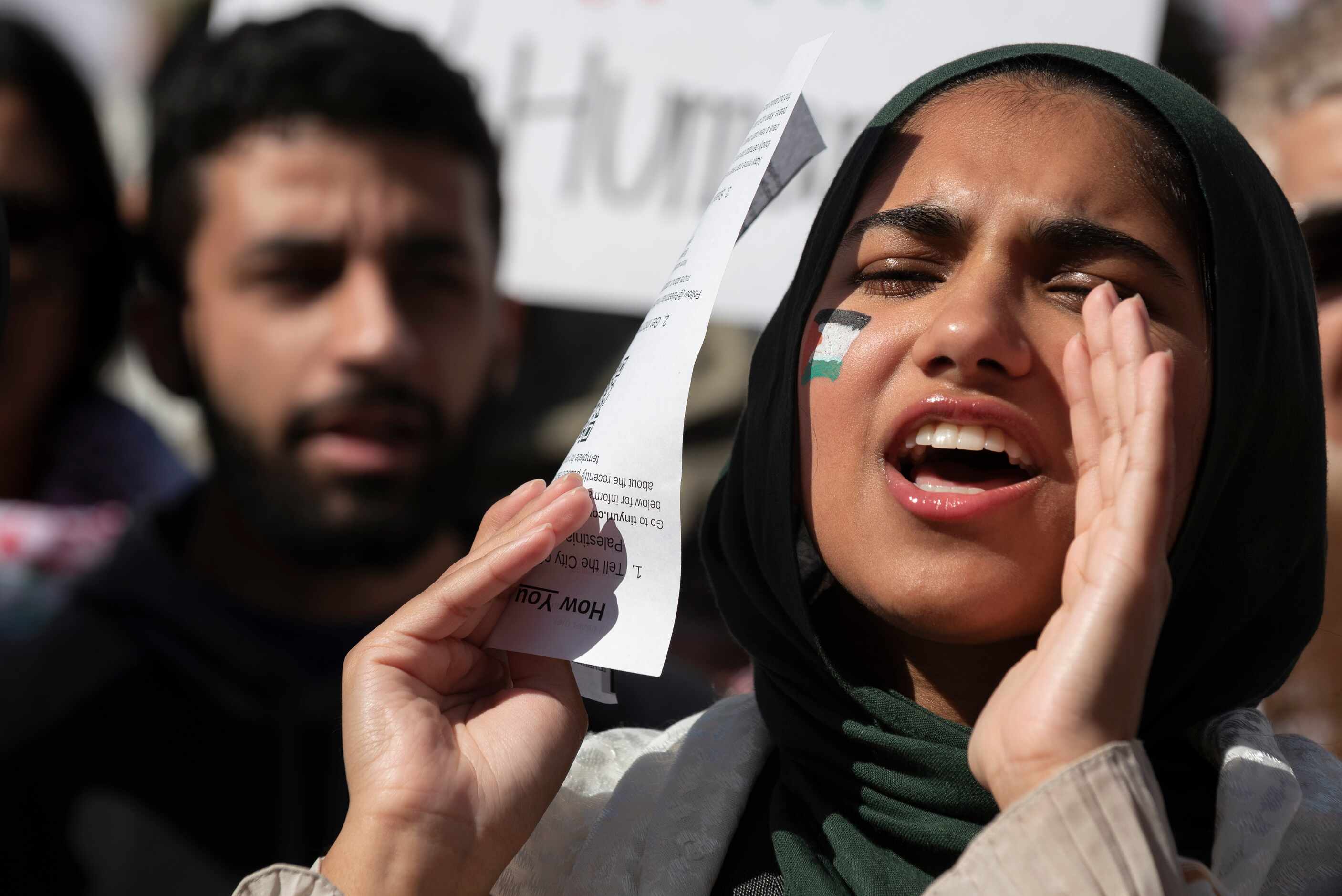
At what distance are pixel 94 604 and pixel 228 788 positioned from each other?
1.99 ft

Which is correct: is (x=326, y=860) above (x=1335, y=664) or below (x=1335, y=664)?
above

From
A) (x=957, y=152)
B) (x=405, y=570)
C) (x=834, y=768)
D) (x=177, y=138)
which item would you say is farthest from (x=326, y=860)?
(x=177, y=138)

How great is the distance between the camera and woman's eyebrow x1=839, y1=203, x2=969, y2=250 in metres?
1.76

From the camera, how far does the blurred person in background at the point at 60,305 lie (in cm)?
388

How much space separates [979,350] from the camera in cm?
161

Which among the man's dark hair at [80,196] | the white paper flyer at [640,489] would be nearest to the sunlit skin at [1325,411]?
the white paper flyer at [640,489]

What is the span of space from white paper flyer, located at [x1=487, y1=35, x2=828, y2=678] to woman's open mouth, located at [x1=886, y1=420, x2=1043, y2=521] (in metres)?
0.29

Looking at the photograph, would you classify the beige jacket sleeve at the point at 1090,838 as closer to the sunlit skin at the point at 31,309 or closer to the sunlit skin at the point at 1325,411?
the sunlit skin at the point at 1325,411

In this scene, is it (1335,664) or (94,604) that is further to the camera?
(94,604)

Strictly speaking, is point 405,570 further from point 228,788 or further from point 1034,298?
point 1034,298

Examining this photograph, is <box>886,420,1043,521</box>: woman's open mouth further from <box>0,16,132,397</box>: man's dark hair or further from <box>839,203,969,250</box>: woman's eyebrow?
<box>0,16,132,397</box>: man's dark hair

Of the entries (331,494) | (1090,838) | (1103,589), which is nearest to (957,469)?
(1103,589)

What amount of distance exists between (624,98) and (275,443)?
1.36 m

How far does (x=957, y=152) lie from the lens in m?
1.82
